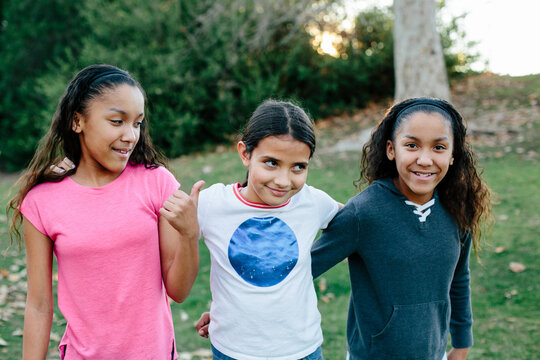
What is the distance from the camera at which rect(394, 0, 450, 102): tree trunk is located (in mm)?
8984

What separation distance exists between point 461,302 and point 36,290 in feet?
6.20

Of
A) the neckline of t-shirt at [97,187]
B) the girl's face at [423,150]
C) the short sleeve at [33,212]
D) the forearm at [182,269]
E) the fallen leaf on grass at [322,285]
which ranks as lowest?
the fallen leaf on grass at [322,285]

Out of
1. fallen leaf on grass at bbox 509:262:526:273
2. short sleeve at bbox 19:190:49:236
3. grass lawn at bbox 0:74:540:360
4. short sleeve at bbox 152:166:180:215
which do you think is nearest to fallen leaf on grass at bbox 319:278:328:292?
grass lawn at bbox 0:74:540:360

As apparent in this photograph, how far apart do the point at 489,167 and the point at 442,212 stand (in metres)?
5.49

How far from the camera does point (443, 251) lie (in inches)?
86.7

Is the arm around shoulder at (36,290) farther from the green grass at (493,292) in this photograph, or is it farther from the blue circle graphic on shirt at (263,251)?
the green grass at (493,292)

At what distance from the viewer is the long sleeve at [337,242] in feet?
7.14

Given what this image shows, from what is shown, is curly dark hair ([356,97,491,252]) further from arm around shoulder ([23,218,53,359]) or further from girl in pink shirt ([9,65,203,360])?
arm around shoulder ([23,218,53,359])

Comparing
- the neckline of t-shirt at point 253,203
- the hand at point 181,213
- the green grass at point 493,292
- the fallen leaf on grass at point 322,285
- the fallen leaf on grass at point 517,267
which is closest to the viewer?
the hand at point 181,213

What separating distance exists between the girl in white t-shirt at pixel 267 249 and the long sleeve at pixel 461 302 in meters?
0.75

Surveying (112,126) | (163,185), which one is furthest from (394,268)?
(112,126)

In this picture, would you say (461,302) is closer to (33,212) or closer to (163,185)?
(163,185)

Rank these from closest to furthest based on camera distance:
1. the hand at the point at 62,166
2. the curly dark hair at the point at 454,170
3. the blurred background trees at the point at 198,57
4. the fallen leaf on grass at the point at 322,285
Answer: the hand at the point at 62,166, the curly dark hair at the point at 454,170, the fallen leaf on grass at the point at 322,285, the blurred background trees at the point at 198,57

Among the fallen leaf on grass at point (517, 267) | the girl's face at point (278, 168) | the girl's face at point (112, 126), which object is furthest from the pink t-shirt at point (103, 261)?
the fallen leaf on grass at point (517, 267)
